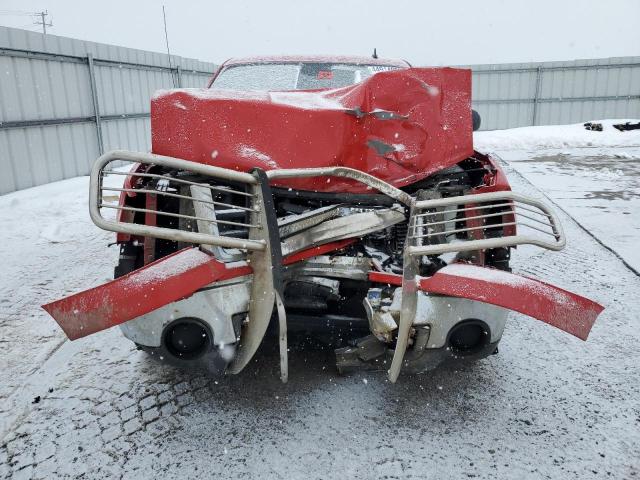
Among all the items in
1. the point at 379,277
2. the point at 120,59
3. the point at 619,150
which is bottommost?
the point at 619,150

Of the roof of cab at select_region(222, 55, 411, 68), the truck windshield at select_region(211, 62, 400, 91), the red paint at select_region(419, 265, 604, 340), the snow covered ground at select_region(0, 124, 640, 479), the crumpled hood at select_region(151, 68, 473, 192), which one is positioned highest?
the roof of cab at select_region(222, 55, 411, 68)

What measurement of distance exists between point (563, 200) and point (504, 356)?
5.90m

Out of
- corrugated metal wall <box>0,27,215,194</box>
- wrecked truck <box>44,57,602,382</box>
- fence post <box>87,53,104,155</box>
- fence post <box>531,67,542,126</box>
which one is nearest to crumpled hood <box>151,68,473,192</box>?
wrecked truck <box>44,57,602,382</box>

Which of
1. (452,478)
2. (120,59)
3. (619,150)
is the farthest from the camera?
(619,150)

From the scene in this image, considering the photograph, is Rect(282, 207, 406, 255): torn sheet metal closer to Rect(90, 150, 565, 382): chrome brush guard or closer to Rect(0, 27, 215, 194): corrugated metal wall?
Rect(90, 150, 565, 382): chrome brush guard

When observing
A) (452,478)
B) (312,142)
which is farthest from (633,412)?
(312,142)

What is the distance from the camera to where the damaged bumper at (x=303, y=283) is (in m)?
2.01

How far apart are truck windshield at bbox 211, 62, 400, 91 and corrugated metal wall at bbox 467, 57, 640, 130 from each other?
58.3ft

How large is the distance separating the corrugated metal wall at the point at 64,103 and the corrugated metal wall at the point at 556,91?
46.0 feet

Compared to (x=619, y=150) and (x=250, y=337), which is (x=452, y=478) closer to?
(x=250, y=337)

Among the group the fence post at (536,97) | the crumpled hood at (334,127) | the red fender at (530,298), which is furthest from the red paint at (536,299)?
the fence post at (536,97)

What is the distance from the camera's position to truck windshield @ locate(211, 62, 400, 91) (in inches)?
163

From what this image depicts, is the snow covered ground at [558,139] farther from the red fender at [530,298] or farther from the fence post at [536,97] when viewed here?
the red fender at [530,298]

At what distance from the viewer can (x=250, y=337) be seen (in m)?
2.26
